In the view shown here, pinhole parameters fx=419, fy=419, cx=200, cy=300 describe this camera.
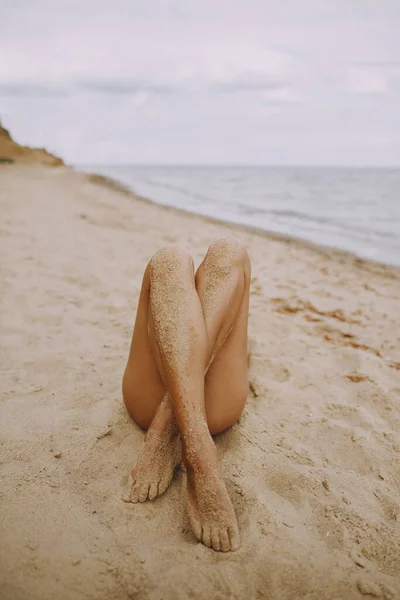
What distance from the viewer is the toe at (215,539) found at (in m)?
1.24

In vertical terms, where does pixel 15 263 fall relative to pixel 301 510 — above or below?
above

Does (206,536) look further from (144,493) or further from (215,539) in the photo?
(144,493)

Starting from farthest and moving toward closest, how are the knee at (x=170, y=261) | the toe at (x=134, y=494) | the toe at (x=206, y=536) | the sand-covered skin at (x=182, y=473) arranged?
the knee at (x=170, y=261)
the toe at (x=134, y=494)
the toe at (x=206, y=536)
the sand-covered skin at (x=182, y=473)

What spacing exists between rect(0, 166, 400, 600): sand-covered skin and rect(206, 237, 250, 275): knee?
712 mm

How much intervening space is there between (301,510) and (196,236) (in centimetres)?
580

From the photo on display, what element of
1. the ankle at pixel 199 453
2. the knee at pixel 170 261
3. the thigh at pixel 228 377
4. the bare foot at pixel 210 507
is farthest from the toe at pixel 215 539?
the knee at pixel 170 261

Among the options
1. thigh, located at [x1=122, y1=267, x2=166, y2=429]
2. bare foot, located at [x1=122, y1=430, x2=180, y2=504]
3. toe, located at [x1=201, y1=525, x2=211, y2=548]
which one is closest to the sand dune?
thigh, located at [x1=122, y1=267, x2=166, y2=429]

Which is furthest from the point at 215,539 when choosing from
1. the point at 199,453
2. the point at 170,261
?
the point at 170,261

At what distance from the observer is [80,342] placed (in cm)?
249

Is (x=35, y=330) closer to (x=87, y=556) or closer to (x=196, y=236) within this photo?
(x=87, y=556)

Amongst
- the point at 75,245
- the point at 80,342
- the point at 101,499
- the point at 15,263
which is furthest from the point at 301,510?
the point at 75,245

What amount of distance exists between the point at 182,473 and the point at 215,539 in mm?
319

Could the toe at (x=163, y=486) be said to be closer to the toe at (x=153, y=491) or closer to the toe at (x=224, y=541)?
the toe at (x=153, y=491)

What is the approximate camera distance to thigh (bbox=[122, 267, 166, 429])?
158 cm
